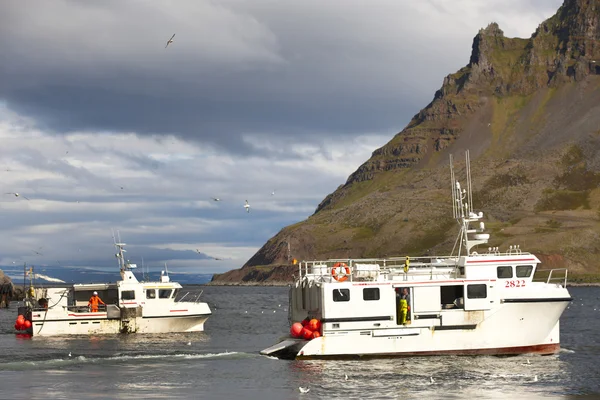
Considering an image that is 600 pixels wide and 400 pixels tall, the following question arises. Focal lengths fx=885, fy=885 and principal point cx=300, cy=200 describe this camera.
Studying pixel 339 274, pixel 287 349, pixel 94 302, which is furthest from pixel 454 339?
pixel 94 302

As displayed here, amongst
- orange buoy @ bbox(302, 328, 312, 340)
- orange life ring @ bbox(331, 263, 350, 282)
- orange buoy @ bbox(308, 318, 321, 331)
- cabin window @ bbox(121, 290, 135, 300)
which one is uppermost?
orange life ring @ bbox(331, 263, 350, 282)

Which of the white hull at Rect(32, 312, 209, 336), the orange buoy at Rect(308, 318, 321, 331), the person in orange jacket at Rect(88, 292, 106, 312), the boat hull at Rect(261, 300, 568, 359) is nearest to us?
the boat hull at Rect(261, 300, 568, 359)

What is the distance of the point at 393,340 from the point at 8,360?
20.4 m

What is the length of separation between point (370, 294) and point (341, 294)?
1.43m

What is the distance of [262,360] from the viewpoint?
45.3 metres

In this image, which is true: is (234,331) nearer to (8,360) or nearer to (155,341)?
(155,341)

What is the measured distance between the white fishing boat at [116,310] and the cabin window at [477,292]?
2674 cm

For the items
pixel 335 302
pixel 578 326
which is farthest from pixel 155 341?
pixel 578 326

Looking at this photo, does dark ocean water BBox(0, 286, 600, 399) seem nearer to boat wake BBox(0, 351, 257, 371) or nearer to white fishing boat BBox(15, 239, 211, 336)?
boat wake BBox(0, 351, 257, 371)

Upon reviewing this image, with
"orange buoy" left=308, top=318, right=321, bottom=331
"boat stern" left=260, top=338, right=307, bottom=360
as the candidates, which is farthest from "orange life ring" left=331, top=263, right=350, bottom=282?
"boat stern" left=260, top=338, right=307, bottom=360

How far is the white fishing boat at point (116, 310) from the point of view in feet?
205

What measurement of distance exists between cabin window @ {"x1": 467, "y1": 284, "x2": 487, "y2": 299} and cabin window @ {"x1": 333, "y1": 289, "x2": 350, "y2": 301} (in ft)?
19.4

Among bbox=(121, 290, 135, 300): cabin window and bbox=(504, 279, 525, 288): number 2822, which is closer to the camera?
bbox=(504, 279, 525, 288): number 2822

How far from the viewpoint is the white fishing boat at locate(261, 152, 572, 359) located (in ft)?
139
